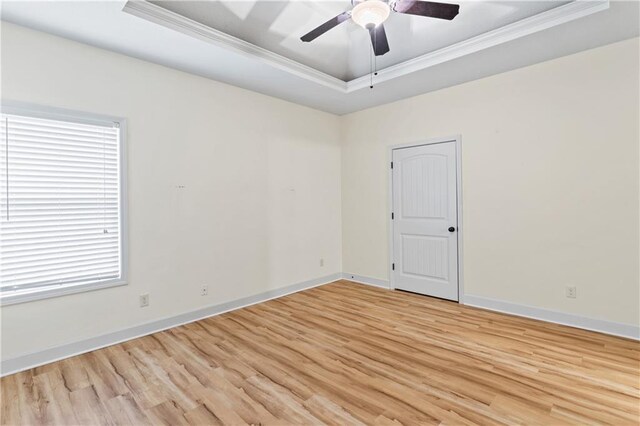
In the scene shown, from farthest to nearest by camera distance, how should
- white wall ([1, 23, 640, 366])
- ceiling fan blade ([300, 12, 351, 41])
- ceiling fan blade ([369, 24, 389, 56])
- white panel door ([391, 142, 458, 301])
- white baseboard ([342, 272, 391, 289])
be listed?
white baseboard ([342, 272, 391, 289]) < white panel door ([391, 142, 458, 301]) < white wall ([1, 23, 640, 366]) < ceiling fan blade ([369, 24, 389, 56]) < ceiling fan blade ([300, 12, 351, 41])

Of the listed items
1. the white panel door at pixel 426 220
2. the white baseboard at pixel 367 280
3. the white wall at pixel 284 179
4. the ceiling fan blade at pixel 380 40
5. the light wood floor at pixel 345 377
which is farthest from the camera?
the white baseboard at pixel 367 280

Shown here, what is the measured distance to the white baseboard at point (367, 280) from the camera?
15.7 feet

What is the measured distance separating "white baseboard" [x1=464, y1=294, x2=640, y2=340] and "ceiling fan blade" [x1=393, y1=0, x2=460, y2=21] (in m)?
3.09

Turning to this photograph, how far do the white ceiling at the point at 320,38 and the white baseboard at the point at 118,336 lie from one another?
2.63 m

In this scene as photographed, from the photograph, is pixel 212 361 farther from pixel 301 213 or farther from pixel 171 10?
pixel 171 10

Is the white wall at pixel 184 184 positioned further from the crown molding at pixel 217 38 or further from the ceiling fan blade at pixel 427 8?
the ceiling fan blade at pixel 427 8

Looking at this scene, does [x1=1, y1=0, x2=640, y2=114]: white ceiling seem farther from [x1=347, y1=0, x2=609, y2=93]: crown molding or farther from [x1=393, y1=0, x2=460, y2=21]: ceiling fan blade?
[x1=393, y1=0, x2=460, y2=21]: ceiling fan blade

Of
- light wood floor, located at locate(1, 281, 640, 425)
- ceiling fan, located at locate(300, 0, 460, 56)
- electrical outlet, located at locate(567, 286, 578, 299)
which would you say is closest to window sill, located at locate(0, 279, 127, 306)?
light wood floor, located at locate(1, 281, 640, 425)

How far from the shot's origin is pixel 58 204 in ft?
8.86

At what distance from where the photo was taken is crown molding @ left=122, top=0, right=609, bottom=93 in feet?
8.16

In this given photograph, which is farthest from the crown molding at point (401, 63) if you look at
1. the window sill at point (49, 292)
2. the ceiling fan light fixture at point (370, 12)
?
the window sill at point (49, 292)

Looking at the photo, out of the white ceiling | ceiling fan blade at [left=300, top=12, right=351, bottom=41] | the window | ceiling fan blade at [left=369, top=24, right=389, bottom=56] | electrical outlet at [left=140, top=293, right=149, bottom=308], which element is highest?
the white ceiling

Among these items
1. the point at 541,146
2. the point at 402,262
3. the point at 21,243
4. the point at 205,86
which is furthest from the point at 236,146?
the point at 541,146

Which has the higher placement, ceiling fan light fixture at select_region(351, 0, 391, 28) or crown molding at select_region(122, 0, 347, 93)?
crown molding at select_region(122, 0, 347, 93)
